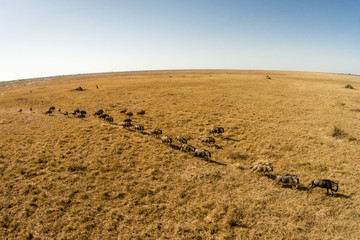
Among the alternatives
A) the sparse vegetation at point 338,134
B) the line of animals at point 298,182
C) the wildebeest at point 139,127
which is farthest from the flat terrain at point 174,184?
the wildebeest at point 139,127

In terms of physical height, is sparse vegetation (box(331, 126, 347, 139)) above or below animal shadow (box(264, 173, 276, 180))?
above

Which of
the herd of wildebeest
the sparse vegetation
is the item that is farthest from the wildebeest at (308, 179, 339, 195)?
the sparse vegetation

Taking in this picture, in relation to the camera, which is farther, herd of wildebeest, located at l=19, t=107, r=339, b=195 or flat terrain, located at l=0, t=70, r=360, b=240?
herd of wildebeest, located at l=19, t=107, r=339, b=195

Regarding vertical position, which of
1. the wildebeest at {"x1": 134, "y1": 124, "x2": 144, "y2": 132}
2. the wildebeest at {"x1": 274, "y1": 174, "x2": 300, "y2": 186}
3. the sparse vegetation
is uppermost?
the wildebeest at {"x1": 134, "y1": 124, "x2": 144, "y2": 132}

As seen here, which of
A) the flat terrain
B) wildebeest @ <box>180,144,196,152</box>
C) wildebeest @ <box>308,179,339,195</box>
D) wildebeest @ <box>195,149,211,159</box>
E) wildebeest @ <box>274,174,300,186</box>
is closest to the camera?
the flat terrain

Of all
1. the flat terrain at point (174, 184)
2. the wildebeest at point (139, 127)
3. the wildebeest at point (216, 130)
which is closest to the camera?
the flat terrain at point (174, 184)

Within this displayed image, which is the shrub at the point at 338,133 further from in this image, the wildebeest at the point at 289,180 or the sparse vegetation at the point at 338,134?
the wildebeest at the point at 289,180

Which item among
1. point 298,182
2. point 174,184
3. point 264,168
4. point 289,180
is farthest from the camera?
point 264,168

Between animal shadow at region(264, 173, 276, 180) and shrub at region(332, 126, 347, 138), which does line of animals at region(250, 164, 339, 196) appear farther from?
shrub at region(332, 126, 347, 138)

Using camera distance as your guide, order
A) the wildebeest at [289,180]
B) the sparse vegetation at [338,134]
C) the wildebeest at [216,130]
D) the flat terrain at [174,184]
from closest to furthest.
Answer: the flat terrain at [174,184] < the wildebeest at [289,180] < the sparse vegetation at [338,134] < the wildebeest at [216,130]

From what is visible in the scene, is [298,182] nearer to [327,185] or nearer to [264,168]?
[327,185]

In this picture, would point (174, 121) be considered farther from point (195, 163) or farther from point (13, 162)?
point (13, 162)

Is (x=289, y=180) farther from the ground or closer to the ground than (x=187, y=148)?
closer to the ground

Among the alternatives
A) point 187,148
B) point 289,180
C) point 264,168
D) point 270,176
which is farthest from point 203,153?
point 289,180
